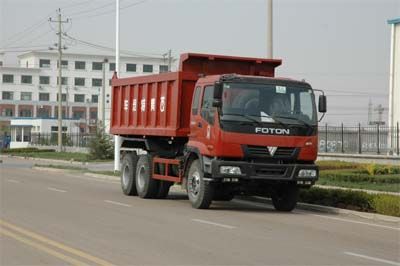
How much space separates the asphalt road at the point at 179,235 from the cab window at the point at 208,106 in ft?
7.24

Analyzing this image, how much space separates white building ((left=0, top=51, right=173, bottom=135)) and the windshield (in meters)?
109

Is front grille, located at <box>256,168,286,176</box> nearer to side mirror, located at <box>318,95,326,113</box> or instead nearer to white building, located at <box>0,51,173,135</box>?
side mirror, located at <box>318,95,326,113</box>

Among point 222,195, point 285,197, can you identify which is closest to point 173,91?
point 222,195

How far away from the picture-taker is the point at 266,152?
53.1ft

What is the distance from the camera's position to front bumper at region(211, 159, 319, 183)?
15984 mm

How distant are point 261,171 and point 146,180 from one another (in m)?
4.99

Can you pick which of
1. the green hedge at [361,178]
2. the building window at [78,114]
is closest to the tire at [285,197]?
the green hedge at [361,178]

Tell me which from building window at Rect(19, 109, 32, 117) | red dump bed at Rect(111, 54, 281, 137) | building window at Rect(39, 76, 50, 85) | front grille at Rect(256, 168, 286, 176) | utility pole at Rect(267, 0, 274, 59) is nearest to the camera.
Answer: front grille at Rect(256, 168, 286, 176)

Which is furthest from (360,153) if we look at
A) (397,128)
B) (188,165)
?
(188,165)

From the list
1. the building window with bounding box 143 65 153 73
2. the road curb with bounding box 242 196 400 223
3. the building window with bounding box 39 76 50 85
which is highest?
the building window with bounding box 143 65 153 73

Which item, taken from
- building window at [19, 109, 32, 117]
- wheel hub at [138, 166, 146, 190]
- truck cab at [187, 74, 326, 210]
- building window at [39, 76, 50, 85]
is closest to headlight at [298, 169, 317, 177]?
truck cab at [187, 74, 326, 210]

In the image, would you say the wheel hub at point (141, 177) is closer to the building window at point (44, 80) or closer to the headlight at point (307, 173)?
the headlight at point (307, 173)

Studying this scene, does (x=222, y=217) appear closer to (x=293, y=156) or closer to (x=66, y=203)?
(x=293, y=156)

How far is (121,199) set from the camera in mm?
19766
